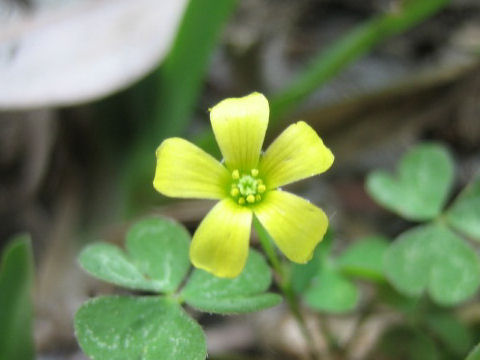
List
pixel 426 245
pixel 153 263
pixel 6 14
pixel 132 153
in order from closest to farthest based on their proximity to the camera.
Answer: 1. pixel 153 263
2. pixel 426 245
3. pixel 6 14
4. pixel 132 153

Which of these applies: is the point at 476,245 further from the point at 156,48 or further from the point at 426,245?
the point at 156,48

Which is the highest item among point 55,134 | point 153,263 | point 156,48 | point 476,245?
point 156,48

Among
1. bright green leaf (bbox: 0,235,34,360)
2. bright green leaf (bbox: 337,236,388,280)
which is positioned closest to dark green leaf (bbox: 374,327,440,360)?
bright green leaf (bbox: 337,236,388,280)

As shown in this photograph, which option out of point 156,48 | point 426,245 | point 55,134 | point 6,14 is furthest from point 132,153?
point 426,245

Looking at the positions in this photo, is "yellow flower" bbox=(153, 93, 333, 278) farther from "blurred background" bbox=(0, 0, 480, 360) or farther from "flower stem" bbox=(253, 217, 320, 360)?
"blurred background" bbox=(0, 0, 480, 360)

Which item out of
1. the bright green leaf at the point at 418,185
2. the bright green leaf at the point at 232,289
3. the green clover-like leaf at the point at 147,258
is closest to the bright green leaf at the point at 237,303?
the bright green leaf at the point at 232,289

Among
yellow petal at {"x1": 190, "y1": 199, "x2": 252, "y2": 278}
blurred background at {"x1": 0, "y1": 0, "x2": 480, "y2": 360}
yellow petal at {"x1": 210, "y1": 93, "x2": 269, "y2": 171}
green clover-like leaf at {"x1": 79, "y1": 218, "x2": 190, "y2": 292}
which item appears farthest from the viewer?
blurred background at {"x1": 0, "y1": 0, "x2": 480, "y2": 360}

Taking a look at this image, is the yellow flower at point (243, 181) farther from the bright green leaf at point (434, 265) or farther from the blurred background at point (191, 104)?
the blurred background at point (191, 104)
